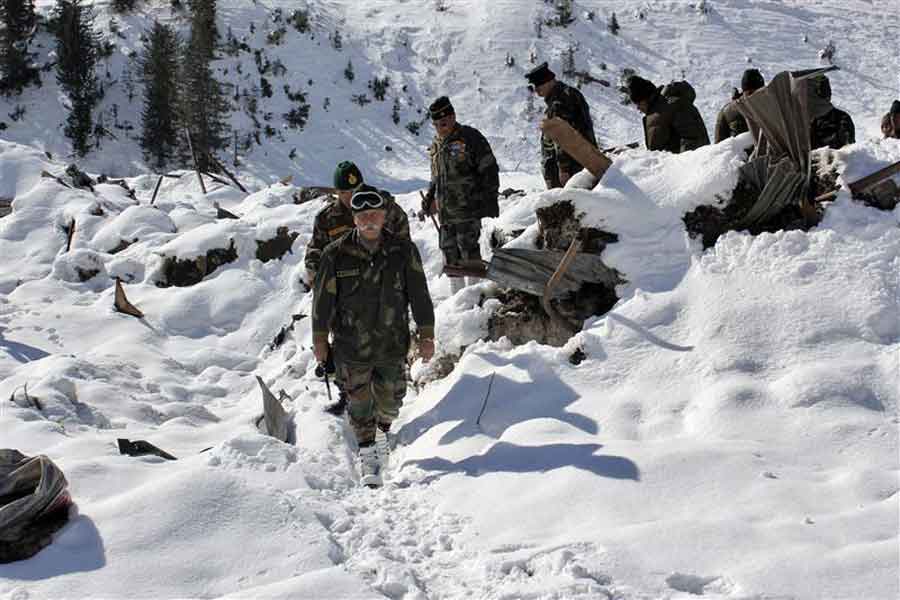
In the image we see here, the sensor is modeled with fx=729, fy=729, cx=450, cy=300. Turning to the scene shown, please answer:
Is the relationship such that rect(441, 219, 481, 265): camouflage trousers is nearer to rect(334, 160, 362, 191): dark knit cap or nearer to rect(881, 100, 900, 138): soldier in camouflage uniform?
rect(334, 160, 362, 191): dark knit cap

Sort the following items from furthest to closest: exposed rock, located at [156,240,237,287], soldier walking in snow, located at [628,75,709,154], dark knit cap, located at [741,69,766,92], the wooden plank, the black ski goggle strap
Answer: exposed rock, located at [156,240,237,287] → soldier walking in snow, located at [628,75,709,154] → dark knit cap, located at [741,69,766,92] → the wooden plank → the black ski goggle strap

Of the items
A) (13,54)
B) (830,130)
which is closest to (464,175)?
(830,130)

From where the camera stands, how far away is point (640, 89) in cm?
663

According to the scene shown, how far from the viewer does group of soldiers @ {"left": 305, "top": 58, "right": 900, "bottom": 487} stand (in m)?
4.20

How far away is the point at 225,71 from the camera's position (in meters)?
30.0

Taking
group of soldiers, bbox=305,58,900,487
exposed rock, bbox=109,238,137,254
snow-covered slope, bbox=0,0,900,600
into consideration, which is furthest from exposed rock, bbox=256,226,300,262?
group of soldiers, bbox=305,58,900,487

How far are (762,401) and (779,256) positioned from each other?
1177 mm

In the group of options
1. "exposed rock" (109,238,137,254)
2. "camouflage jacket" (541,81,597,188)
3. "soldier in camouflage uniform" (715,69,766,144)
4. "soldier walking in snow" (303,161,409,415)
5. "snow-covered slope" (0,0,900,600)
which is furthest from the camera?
"exposed rock" (109,238,137,254)

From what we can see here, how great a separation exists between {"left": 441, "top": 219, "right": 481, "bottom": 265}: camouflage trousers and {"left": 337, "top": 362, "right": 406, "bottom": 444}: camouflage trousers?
2017 millimetres

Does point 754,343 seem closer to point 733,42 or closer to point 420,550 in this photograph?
point 420,550

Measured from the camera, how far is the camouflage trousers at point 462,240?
6289 millimetres

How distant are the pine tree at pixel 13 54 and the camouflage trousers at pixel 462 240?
98.2 ft

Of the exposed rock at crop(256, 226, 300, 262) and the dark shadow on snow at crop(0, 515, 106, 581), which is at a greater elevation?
the dark shadow on snow at crop(0, 515, 106, 581)

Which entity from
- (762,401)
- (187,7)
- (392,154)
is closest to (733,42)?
(392,154)
